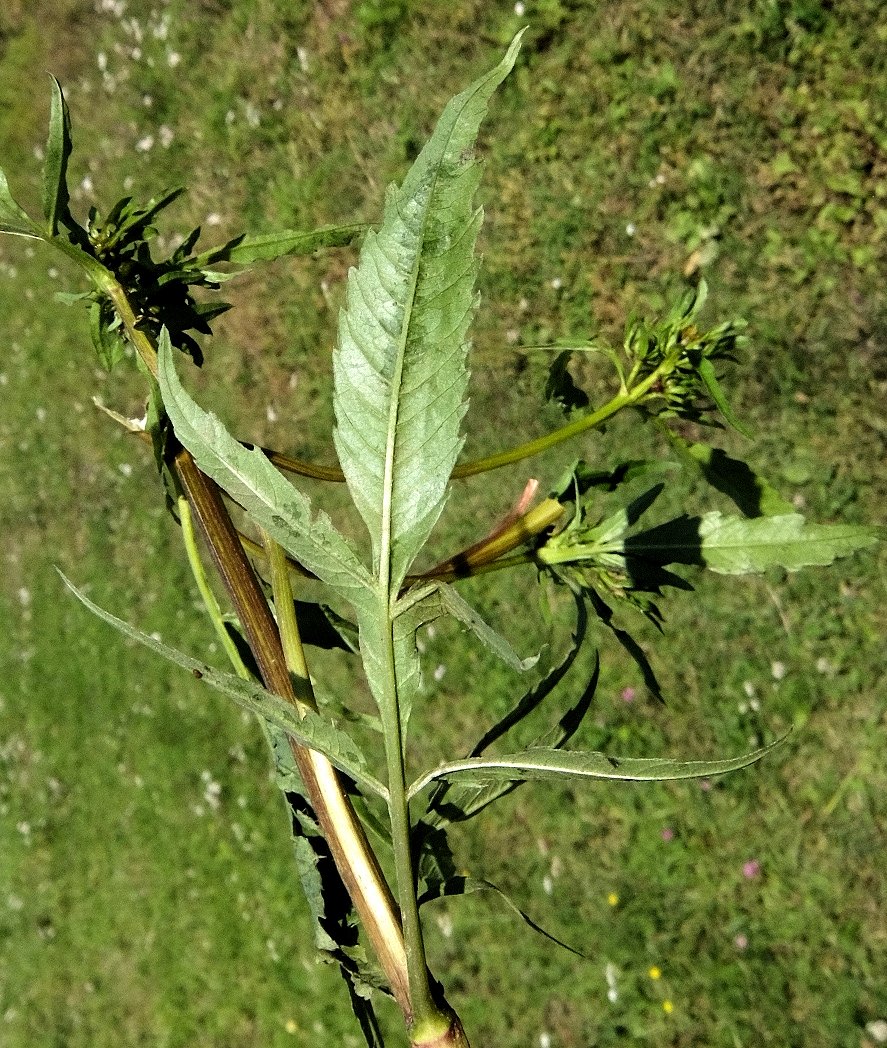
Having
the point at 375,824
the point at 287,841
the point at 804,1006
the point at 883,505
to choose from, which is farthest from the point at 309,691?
the point at 287,841

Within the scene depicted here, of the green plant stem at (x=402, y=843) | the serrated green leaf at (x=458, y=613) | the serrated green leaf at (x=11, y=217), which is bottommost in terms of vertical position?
the green plant stem at (x=402, y=843)

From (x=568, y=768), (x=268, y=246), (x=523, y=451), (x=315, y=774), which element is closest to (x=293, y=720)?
(x=315, y=774)

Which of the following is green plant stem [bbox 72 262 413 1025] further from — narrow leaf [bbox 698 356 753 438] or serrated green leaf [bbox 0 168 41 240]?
narrow leaf [bbox 698 356 753 438]

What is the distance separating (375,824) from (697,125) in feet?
11.5

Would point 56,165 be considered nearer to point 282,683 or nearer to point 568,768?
point 282,683

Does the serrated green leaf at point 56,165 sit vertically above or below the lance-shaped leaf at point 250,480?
above

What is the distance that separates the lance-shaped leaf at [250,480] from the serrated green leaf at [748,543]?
1.60 feet

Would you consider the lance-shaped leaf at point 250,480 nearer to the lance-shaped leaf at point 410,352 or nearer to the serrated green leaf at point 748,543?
the lance-shaped leaf at point 410,352

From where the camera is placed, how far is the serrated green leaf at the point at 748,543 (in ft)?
3.70

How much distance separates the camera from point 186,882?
5207 millimetres

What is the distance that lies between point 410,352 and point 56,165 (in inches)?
13.7

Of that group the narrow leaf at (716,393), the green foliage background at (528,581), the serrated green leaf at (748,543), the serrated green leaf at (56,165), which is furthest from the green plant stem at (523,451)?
the green foliage background at (528,581)

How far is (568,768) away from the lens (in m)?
0.73

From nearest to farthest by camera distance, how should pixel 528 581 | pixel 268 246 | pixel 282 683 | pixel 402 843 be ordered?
pixel 402 843
pixel 282 683
pixel 268 246
pixel 528 581
